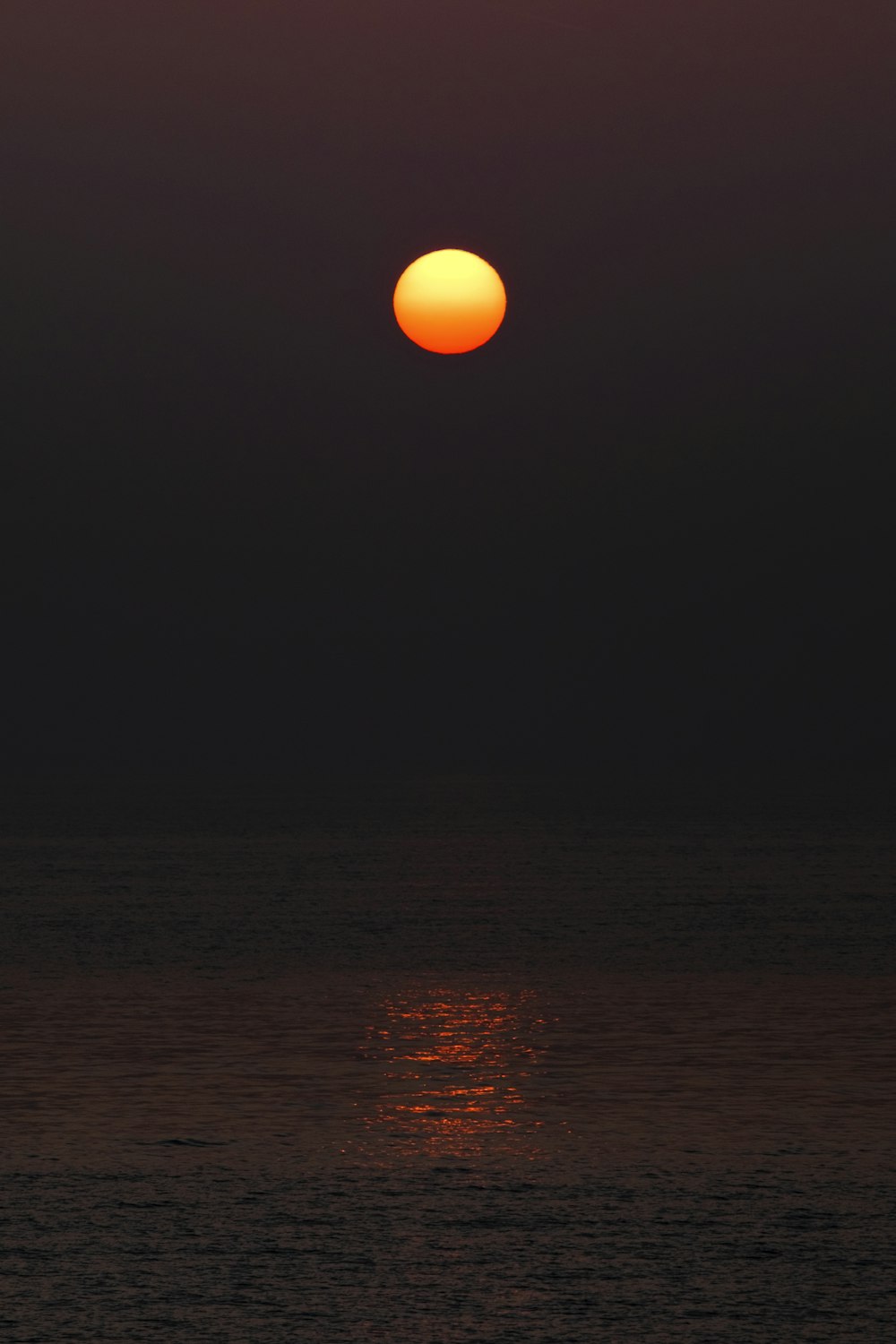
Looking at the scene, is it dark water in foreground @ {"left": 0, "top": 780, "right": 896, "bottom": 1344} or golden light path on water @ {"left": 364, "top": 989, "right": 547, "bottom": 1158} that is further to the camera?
golden light path on water @ {"left": 364, "top": 989, "right": 547, "bottom": 1158}

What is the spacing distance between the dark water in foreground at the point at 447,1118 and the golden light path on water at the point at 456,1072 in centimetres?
6

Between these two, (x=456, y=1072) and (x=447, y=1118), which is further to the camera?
(x=456, y=1072)

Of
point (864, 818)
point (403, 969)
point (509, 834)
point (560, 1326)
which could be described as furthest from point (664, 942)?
point (864, 818)

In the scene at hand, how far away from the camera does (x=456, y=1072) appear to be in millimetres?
17422

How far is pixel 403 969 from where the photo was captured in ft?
84.0

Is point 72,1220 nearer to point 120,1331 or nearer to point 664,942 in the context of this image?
point 120,1331

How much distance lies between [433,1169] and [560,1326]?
3712 millimetres

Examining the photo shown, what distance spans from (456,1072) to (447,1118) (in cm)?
211

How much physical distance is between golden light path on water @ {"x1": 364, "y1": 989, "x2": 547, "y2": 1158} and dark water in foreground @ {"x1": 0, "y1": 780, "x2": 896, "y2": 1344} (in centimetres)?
6

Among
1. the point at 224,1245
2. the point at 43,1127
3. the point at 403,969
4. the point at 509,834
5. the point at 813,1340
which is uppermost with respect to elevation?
the point at 509,834

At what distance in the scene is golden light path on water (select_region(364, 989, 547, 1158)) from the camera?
48.1 feet

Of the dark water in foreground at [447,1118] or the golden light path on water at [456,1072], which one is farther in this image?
the golden light path on water at [456,1072]

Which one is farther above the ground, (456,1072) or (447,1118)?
(456,1072)

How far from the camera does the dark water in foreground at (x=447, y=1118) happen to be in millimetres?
10398
